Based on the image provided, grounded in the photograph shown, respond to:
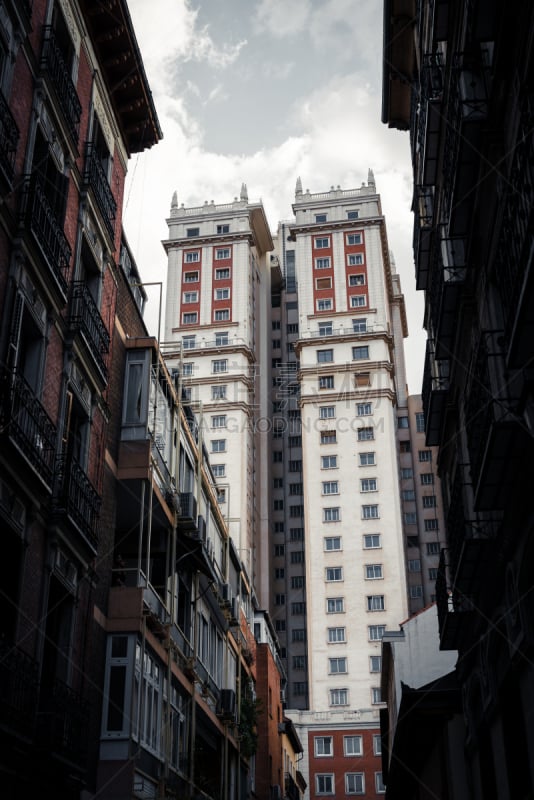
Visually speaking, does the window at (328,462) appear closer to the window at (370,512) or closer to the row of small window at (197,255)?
the window at (370,512)

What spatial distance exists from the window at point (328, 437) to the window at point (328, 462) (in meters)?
1.76

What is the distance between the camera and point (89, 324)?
2016 centimetres

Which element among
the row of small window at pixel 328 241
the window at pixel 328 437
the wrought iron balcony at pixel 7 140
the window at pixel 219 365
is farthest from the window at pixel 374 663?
the wrought iron balcony at pixel 7 140

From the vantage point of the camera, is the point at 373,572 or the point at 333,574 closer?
the point at 373,572

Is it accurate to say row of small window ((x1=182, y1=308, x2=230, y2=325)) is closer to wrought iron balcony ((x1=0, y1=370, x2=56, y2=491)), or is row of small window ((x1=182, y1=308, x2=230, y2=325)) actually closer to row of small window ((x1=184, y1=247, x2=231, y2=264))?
row of small window ((x1=184, y1=247, x2=231, y2=264))

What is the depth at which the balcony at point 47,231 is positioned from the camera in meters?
16.5

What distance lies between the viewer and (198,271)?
10144cm

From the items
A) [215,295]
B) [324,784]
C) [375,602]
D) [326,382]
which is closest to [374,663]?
[375,602]

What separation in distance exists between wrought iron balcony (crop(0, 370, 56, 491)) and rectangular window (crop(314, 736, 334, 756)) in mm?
66074

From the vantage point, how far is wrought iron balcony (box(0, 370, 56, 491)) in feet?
49.0

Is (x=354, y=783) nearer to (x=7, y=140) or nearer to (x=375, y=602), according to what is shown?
(x=375, y=602)

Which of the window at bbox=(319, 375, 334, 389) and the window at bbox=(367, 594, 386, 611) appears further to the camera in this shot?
the window at bbox=(319, 375, 334, 389)

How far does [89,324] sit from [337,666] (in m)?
66.8

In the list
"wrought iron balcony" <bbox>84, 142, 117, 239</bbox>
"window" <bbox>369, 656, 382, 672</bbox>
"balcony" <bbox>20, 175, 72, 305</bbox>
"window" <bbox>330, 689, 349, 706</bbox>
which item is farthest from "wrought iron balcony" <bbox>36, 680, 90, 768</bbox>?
"window" <bbox>369, 656, 382, 672</bbox>
